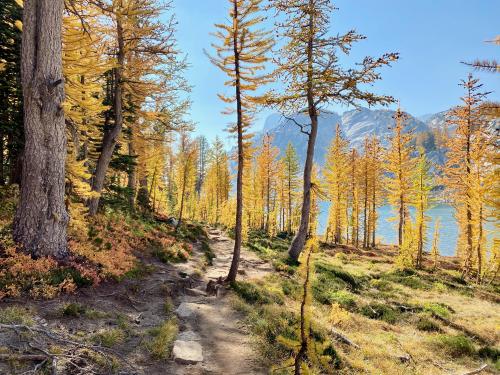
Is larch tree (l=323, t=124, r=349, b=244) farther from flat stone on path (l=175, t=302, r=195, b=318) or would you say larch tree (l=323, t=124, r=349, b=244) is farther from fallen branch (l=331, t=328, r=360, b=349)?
flat stone on path (l=175, t=302, r=195, b=318)

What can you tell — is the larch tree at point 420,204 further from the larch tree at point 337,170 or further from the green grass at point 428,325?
the green grass at point 428,325

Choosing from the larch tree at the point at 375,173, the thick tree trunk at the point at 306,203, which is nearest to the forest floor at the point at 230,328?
the thick tree trunk at the point at 306,203

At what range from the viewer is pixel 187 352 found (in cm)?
639

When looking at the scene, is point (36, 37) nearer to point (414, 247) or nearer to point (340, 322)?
point (340, 322)

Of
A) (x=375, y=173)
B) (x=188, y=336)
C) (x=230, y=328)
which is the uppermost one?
(x=375, y=173)

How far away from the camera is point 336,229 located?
4225 centimetres

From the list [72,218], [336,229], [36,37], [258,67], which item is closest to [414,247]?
[336,229]

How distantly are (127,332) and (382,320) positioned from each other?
9.71 meters

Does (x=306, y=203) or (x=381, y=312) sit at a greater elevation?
(x=306, y=203)

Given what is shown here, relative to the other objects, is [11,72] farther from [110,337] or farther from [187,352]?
[187,352]

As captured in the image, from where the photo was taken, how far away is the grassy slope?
300 inches

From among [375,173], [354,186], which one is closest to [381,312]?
[375,173]

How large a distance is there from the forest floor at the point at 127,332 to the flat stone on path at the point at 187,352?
0.02 meters

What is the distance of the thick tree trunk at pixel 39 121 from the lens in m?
8.41
